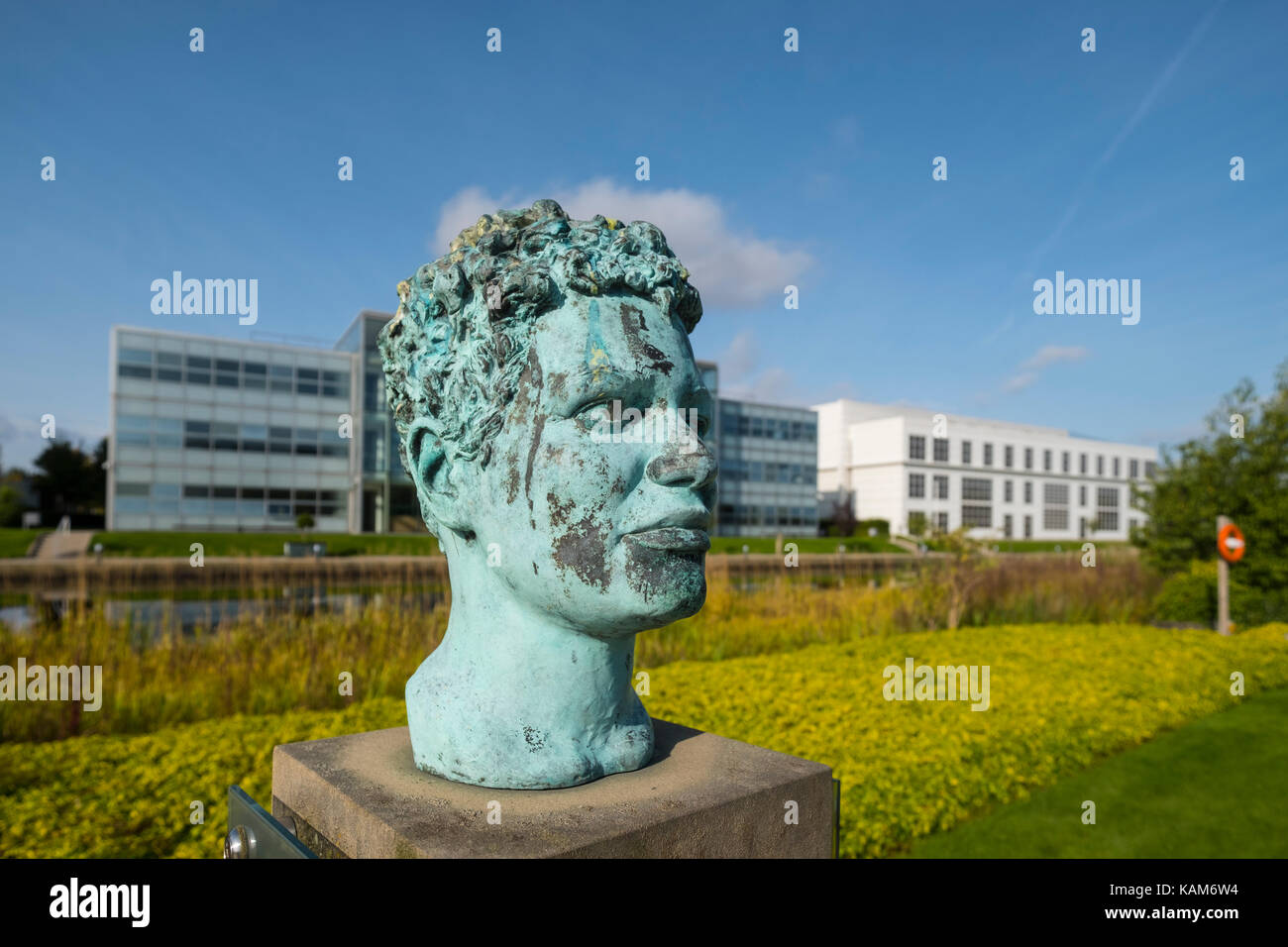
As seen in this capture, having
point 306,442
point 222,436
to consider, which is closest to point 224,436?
point 222,436

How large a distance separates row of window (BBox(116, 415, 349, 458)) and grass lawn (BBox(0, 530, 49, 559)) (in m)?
4.66

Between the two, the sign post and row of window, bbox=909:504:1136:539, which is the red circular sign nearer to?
the sign post

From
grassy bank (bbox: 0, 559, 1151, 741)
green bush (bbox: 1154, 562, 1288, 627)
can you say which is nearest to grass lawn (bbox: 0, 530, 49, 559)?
grassy bank (bbox: 0, 559, 1151, 741)

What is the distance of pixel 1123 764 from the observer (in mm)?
5949

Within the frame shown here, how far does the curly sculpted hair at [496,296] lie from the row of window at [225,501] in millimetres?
31672

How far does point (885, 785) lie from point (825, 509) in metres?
51.2

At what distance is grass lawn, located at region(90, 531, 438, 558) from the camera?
2198 cm

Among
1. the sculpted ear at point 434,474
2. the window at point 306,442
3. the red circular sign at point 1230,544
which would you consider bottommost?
the red circular sign at point 1230,544

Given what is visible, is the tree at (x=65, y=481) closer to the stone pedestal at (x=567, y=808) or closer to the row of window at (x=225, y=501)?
the row of window at (x=225, y=501)

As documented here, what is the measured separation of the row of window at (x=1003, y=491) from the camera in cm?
5019

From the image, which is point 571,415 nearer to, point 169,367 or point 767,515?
point 169,367

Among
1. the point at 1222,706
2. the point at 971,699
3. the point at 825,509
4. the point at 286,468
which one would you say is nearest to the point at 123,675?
the point at 971,699

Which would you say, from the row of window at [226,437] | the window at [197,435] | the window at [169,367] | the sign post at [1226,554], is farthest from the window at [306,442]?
the sign post at [1226,554]
